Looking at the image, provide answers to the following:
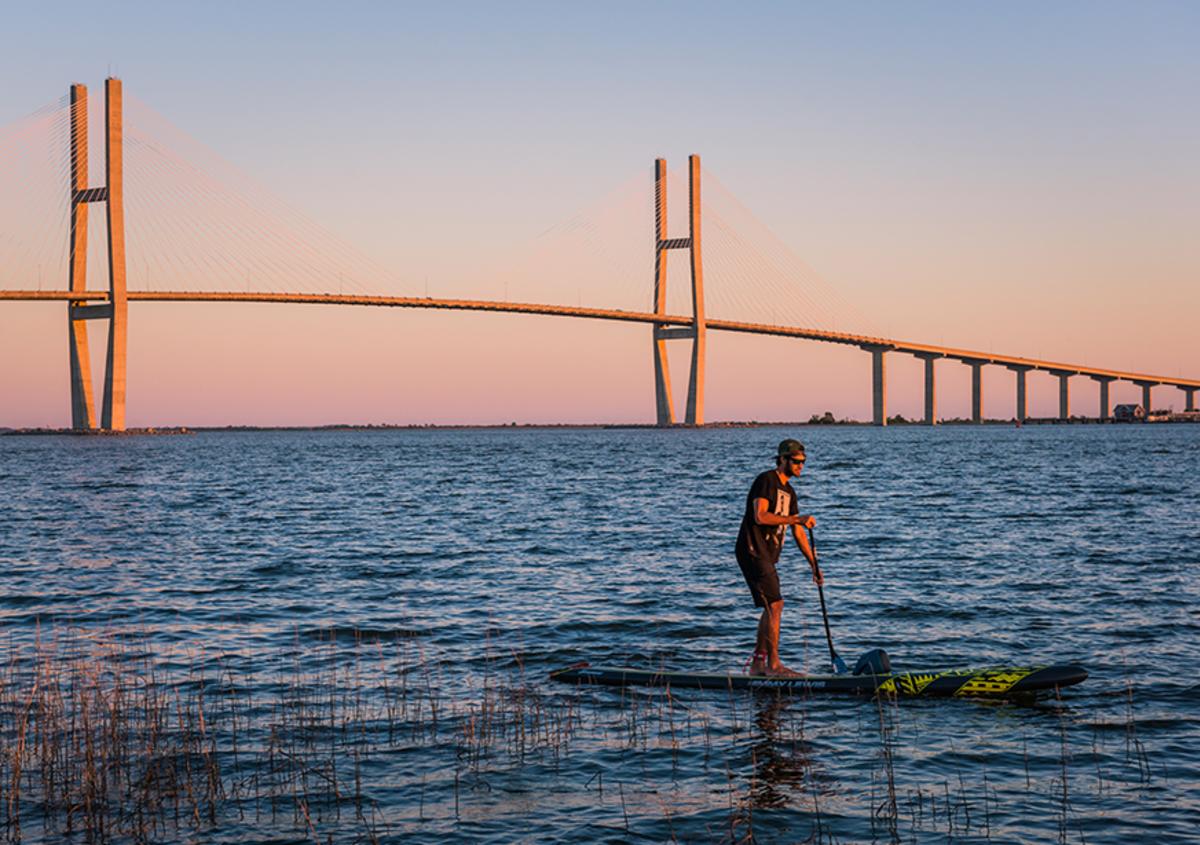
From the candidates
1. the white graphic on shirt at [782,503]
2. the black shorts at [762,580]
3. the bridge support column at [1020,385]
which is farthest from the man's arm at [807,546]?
the bridge support column at [1020,385]

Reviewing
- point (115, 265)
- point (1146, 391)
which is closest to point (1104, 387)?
point (1146, 391)

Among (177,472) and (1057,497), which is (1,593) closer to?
(1057,497)

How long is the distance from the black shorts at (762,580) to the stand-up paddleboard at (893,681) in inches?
24.7

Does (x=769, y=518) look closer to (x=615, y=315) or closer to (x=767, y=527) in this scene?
(x=767, y=527)

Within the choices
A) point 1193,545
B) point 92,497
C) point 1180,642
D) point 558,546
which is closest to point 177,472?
point 92,497

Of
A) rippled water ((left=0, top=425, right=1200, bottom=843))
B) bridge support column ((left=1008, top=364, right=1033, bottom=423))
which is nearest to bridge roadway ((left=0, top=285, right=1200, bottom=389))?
bridge support column ((left=1008, top=364, right=1033, bottom=423))

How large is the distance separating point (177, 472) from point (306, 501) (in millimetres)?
19806

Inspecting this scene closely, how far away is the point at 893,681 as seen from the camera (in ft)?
32.4

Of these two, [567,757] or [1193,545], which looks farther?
[1193,545]

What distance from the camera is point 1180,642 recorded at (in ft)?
39.4

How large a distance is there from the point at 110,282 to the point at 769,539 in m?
78.0

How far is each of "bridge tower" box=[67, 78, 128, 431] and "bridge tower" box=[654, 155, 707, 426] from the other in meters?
41.3

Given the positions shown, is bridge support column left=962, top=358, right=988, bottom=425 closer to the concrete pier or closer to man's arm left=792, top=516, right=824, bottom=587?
the concrete pier

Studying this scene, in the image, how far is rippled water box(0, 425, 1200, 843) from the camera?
23.7 ft
